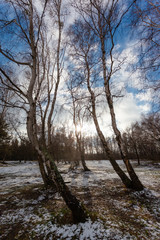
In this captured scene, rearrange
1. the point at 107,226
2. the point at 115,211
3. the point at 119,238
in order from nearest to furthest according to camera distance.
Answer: the point at 119,238 → the point at 107,226 → the point at 115,211

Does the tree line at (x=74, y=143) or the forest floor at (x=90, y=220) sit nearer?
the forest floor at (x=90, y=220)

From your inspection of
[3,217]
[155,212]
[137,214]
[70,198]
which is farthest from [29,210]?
[155,212]

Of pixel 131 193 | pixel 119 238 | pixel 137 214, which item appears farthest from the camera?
pixel 131 193

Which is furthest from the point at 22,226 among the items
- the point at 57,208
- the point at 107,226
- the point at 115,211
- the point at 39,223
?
the point at 115,211

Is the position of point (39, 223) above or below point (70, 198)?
below

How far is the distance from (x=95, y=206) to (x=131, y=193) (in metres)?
1.85

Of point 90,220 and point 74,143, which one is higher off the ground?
point 74,143

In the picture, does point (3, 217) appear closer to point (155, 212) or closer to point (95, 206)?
point (95, 206)

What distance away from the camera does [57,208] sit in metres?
3.34

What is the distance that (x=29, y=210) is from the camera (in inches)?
131

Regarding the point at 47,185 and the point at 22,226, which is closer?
the point at 22,226

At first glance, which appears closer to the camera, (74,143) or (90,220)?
(90,220)

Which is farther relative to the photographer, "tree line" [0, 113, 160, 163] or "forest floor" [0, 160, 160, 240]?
"tree line" [0, 113, 160, 163]

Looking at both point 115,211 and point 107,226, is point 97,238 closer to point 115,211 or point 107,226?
point 107,226
